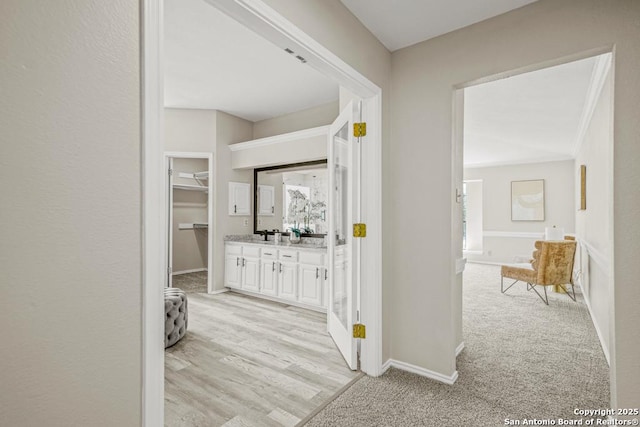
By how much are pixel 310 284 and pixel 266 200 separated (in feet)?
5.95

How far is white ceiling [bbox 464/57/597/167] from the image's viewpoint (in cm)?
334

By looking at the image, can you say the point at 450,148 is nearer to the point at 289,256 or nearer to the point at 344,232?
the point at 344,232

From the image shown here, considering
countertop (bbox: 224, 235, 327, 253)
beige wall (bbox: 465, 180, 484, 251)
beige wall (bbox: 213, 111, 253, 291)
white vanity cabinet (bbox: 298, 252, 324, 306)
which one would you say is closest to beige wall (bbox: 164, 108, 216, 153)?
beige wall (bbox: 213, 111, 253, 291)

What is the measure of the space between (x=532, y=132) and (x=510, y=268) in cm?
225

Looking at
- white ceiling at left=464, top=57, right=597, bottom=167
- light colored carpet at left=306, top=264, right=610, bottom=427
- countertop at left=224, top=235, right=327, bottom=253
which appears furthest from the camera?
countertop at left=224, top=235, right=327, bottom=253

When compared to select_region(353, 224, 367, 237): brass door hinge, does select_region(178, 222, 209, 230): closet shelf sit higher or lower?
lower

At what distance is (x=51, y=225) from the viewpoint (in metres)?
0.89

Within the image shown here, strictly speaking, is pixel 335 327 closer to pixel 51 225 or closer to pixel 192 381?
pixel 192 381

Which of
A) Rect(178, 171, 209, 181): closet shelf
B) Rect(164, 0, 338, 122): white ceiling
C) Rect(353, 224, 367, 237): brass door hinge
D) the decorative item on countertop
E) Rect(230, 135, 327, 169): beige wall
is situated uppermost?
Rect(164, 0, 338, 122): white ceiling

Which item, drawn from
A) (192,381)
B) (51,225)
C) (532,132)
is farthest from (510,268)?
(51,225)

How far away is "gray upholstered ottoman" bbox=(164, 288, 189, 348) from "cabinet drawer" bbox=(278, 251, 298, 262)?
1451mm

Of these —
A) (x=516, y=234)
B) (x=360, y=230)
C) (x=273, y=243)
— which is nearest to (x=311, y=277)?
(x=273, y=243)

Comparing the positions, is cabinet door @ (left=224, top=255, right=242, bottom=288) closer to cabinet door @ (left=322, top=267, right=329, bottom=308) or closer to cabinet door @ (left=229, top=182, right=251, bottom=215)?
cabinet door @ (left=229, top=182, right=251, bottom=215)

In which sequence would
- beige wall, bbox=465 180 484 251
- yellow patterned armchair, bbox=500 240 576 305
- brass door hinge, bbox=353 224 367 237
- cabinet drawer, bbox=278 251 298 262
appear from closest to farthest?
brass door hinge, bbox=353 224 367 237 < cabinet drawer, bbox=278 251 298 262 < yellow patterned armchair, bbox=500 240 576 305 < beige wall, bbox=465 180 484 251
